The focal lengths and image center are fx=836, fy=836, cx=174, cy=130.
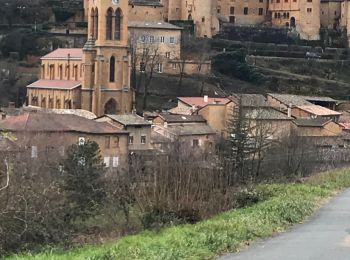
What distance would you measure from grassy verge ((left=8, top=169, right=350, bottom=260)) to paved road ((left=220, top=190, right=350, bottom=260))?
0.22m

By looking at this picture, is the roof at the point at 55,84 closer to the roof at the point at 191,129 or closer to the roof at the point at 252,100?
the roof at the point at 191,129

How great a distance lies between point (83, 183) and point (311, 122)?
29690mm

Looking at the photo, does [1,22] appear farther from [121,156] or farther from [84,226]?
[84,226]

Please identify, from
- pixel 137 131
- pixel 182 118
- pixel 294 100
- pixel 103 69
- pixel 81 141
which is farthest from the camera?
pixel 294 100

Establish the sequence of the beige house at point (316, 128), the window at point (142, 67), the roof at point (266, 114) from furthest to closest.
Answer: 1. the window at point (142, 67)
2. the beige house at point (316, 128)
3. the roof at point (266, 114)

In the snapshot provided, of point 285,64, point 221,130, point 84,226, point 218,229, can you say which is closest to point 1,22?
point 285,64

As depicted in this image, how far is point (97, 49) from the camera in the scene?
177ft

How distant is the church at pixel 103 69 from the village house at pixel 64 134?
11.1 meters

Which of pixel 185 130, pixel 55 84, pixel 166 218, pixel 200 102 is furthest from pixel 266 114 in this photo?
pixel 166 218

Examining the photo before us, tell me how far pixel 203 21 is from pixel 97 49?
21.7 meters

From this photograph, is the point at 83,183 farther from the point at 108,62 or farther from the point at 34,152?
the point at 108,62

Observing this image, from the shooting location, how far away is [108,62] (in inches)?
2124

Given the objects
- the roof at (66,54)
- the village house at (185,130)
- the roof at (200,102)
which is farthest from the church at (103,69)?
the village house at (185,130)

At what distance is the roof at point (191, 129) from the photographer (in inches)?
1785
